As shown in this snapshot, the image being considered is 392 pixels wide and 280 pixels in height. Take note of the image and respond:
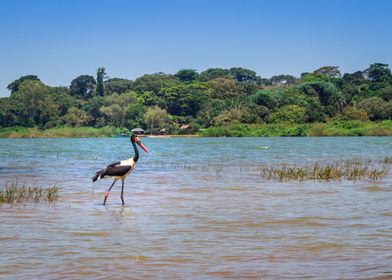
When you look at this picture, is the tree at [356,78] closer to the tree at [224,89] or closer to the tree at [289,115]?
the tree at [224,89]

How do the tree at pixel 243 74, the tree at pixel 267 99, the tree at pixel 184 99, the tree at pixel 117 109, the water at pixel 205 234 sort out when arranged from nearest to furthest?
the water at pixel 205 234
the tree at pixel 267 99
the tree at pixel 117 109
the tree at pixel 184 99
the tree at pixel 243 74

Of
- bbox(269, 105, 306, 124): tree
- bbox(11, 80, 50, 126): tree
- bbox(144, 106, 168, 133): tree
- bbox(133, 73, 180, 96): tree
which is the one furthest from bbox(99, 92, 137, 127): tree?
bbox(269, 105, 306, 124): tree

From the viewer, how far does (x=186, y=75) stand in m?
163

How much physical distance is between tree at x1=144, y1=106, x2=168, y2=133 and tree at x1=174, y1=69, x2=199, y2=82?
4863 centimetres

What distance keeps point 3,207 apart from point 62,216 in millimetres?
1945

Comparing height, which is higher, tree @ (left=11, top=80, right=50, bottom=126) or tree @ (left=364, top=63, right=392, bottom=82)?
tree @ (left=364, top=63, right=392, bottom=82)

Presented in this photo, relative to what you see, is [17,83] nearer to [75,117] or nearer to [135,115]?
[75,117]

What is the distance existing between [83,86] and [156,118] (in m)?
54.8

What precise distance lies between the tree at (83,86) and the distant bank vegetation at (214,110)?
19.7 m

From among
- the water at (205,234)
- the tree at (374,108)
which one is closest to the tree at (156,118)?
the tree at (374,108)

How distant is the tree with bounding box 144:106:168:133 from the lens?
11369 centimetres

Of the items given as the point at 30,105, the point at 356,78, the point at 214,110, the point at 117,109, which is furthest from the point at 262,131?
the point at 356,78

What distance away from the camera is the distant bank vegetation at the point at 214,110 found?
3930 inches

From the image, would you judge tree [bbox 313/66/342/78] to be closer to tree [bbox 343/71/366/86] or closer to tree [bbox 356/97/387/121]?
tree [bbox 343/71/366/86]
